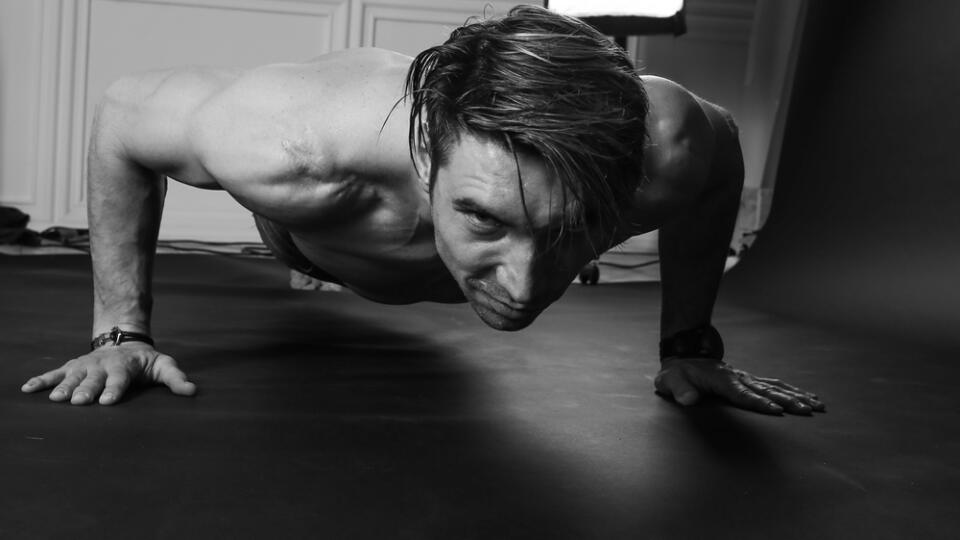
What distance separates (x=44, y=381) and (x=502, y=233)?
2.10ft

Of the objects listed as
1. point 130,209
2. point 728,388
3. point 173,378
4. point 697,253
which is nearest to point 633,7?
point 697,253

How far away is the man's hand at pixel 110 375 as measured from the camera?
1.16 metres

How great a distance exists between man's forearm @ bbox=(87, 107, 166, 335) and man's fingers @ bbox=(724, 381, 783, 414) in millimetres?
834

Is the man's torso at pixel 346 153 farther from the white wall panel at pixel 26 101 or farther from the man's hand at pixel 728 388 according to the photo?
the white wall panel at pixel 26 101

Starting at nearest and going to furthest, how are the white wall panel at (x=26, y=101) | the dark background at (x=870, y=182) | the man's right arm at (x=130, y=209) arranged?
the man's right arm at (x=130, y=209) → the dark background at (x=870, y=182) → the white wall panel at (x=26, y=101)

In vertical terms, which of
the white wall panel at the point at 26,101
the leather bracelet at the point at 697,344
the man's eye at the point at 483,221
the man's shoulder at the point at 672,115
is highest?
the man's shoulder at the point at 672,115

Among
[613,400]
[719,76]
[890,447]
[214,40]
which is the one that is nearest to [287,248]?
[613,400]

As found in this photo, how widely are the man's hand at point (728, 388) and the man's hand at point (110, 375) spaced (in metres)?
0.67

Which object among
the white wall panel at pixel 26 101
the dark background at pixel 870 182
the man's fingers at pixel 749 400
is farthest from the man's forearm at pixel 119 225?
the white wall panel at pixel 26 101

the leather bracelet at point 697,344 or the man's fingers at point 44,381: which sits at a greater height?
the leather bracelet at point 697,344

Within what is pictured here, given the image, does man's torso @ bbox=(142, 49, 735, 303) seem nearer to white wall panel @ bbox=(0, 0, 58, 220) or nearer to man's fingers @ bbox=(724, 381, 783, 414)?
man's fingers @ bbox=(724, 381, 783, 414)

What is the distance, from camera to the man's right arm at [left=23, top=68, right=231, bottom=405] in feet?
3.92

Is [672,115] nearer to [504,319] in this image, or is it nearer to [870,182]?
[504,319]

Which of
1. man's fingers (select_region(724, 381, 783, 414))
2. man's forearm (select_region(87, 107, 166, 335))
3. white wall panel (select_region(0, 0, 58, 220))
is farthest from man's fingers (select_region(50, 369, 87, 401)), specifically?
white wall panel (select_region(0, 0, 58, 220))
